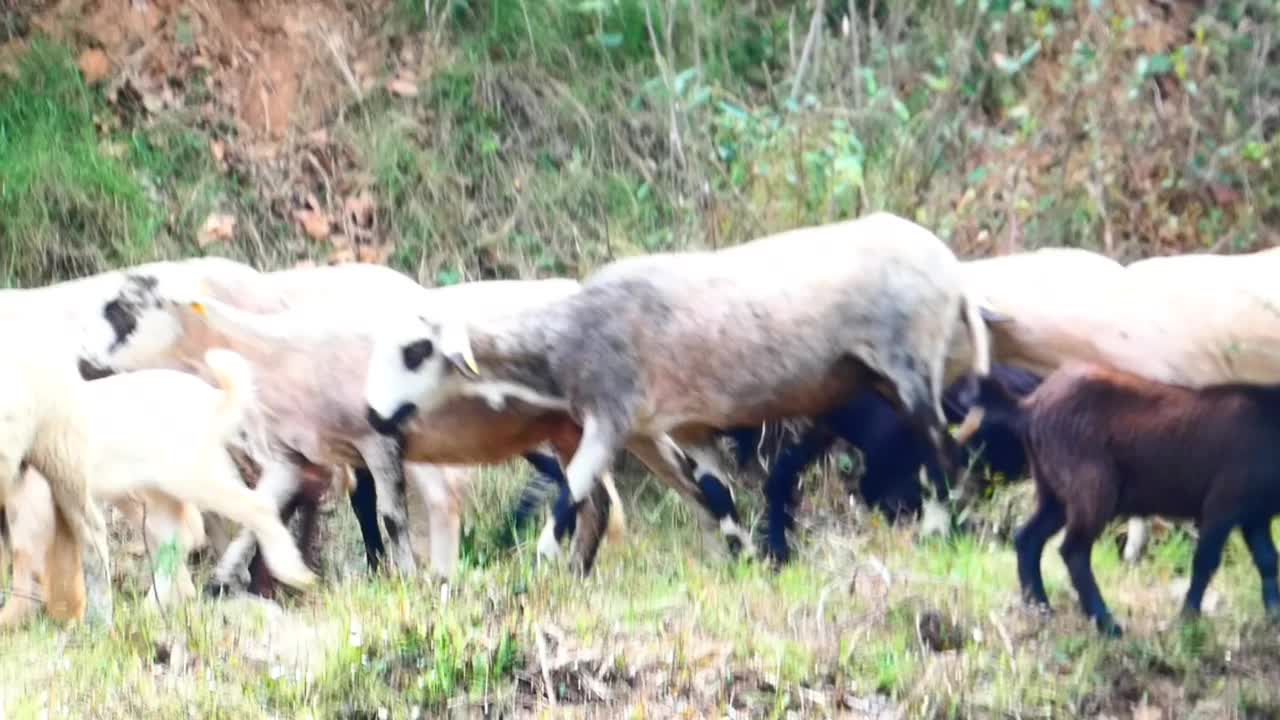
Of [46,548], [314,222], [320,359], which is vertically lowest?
[314,222]

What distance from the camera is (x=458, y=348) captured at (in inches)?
265

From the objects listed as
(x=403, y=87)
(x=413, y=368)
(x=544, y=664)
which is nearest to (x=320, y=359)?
(x=413, y=368)

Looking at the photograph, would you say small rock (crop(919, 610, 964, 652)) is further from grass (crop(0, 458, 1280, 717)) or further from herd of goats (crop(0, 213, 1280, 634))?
herd of goats (crop(0, 213, 1280, 634))

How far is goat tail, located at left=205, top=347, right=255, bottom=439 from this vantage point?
6.83 meters

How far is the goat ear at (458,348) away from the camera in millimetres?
6723

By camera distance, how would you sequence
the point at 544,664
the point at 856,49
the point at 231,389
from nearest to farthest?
the point at 544,664 → the point at 231,389 → the point at 856,49

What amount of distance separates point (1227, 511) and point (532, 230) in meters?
5.47

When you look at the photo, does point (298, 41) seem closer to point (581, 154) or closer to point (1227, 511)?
point (581, 154)

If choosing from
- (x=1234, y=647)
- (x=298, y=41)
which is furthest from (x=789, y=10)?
(x=1234, y=647)

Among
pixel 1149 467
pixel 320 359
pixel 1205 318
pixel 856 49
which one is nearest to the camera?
pixel 1149 467

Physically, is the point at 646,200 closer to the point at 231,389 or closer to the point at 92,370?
the point at 92,370

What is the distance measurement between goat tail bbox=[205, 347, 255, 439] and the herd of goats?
1cm

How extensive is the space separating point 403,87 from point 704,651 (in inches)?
251

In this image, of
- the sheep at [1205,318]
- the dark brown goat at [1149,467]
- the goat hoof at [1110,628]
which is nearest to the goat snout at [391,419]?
the dark brown goat at [1149,467]
